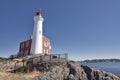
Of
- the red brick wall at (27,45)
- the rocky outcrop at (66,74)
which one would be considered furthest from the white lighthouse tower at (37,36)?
the rocky outcrop at (66,74)

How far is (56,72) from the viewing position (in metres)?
31.6

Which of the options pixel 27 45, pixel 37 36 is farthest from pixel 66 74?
pixel 27 45

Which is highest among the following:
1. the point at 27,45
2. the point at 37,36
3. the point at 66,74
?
the point at 37,36

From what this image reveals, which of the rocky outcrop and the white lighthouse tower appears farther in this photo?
the white lighthouse tower

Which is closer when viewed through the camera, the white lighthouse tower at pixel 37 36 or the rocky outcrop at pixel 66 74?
the rocky outcrop at pixel 66 74

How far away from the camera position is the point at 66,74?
32.4 m

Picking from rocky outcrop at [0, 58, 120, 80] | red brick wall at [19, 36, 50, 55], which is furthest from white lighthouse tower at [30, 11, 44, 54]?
rocky outcrop at [0, 58, 120, 80]

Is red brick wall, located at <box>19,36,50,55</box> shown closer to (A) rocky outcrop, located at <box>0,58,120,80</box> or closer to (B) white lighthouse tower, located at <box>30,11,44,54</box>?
(B) white lighthouse tower, located at <box>30,11,44,54</box>

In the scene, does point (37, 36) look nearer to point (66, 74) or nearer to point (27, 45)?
point (27, 45)

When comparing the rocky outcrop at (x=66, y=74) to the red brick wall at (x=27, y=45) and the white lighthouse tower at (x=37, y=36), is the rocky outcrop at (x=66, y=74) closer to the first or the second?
the white lighthouse tower at (x=37, y=36)

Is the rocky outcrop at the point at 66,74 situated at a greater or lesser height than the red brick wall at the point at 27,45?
lesser

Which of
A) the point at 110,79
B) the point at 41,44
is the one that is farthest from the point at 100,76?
the point at 41,44

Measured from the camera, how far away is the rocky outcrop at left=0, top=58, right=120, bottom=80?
28.5 meters

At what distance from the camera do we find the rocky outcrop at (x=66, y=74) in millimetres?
28528
